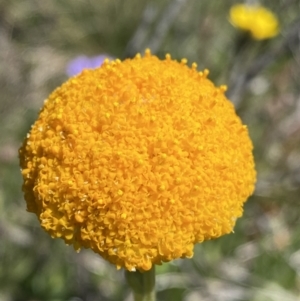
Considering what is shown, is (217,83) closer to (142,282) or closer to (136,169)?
(142,282)

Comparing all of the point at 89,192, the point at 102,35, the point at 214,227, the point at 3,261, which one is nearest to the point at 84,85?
the point at 89,192

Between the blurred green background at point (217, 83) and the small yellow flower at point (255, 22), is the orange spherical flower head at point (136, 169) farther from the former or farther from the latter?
the small yellow flower at point (255, 22)

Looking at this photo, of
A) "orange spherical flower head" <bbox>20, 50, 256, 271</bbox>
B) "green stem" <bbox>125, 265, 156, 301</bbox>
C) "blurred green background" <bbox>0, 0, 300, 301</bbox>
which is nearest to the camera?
"orange spherical flower head" <bbox>20, 50, 256, 271</bbox>

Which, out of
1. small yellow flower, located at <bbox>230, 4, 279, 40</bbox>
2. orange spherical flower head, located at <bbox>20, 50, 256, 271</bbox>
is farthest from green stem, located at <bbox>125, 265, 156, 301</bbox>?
small yellow flower, located at <bbox>230, 4, 279, 40</bbox>

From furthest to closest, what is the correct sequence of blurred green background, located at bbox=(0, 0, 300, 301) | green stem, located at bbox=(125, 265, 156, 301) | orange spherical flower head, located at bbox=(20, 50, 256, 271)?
blurred green background, located at bbox=(0, 0, 300, 301) < green stem, located at bbox=(125, 265, 156, 301) < orange spherical flower head, located at bbox=(20, 50, 256, 271)

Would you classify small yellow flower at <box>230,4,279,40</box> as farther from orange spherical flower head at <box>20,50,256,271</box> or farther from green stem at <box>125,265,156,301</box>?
green stem at <box>125,265,156,301</box>
